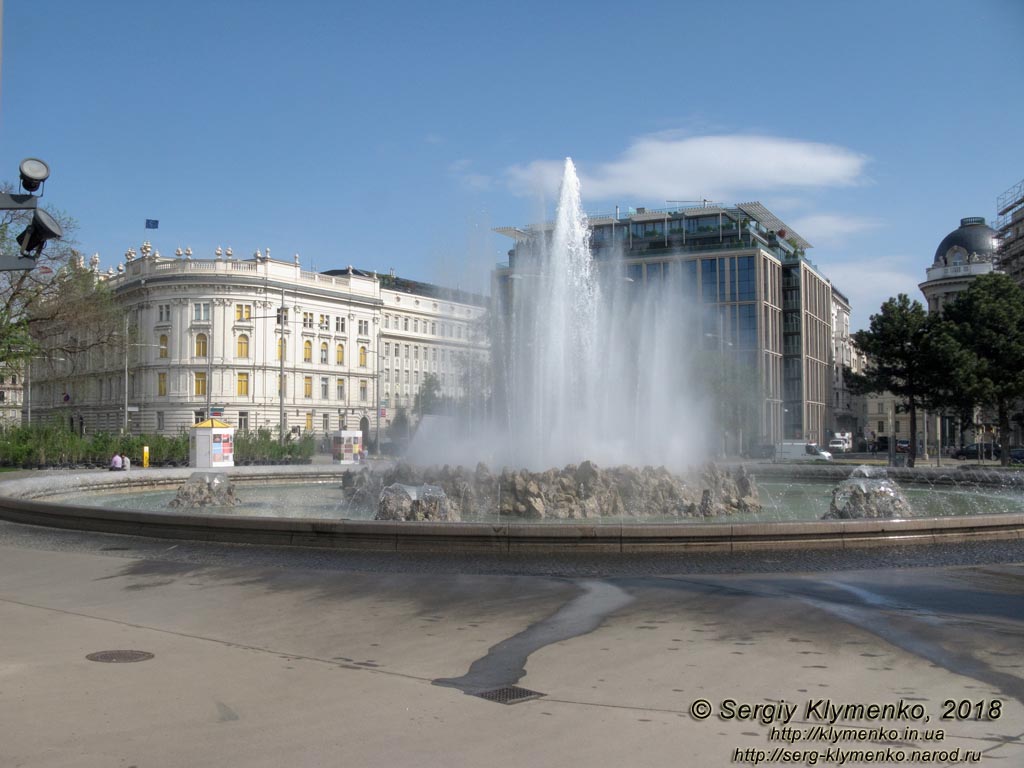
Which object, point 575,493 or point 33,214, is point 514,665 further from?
point 575,493

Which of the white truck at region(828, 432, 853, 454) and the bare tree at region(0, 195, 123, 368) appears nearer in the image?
the bare tree at region(0, 195, 123, 368)

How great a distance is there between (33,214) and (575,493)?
1147 cm

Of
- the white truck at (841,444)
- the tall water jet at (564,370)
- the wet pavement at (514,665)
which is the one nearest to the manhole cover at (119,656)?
the wet pavement at (514,665)

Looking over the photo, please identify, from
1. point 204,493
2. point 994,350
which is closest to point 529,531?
point 204,493

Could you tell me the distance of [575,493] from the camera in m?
17.5

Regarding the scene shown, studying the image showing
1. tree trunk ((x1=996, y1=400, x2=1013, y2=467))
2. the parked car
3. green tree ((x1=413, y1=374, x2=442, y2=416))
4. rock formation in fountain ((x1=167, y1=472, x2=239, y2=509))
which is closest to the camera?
rock formation in fountain ((x1=167, y1=472, x2=239, y2=509))

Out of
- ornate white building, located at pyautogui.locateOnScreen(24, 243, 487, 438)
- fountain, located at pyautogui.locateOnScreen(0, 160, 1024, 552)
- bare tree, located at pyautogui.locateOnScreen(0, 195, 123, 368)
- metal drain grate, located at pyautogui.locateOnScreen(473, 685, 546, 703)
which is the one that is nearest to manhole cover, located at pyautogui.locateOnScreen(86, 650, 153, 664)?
metal drain grate, located at pyautogui.locateOnScreen(473, 685, 546, 703)

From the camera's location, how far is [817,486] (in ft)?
94.4

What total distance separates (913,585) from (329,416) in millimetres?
83428


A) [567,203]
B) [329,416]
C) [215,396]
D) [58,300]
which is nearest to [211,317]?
[215,396]

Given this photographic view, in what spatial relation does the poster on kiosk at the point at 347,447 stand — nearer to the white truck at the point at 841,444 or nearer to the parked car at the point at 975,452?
the parked car at the point at 975,452

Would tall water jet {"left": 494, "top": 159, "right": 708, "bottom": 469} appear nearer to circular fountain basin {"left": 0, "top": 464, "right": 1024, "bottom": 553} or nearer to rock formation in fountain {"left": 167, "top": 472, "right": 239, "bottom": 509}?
circular fountain basin {"left": 0, "top": 464, "right": 1024, "bottom": 553}

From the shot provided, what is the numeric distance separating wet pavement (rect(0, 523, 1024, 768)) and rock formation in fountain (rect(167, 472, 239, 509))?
30.6 feet

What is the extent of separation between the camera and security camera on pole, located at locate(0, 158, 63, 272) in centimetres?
780
